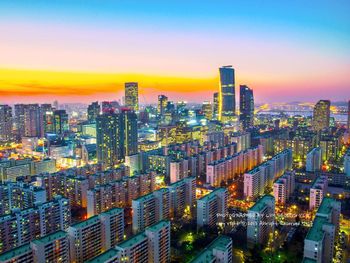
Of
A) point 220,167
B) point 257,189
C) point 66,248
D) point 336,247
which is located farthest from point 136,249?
point 220,167

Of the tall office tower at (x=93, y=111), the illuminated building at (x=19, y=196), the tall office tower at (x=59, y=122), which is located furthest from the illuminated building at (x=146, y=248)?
the tall office tower at (x=93, y=111)

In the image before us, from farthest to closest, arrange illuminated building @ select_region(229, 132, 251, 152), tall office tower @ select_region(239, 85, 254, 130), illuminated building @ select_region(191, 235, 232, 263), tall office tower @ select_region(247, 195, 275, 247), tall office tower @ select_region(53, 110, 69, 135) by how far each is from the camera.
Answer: tall office tower @ select_region(239, 85, 254, 130) → tall office tower @ select_region(53, 110, 69, 135) → illuminated building @ select_region(229, 132, 251, 152) → tall office tower @ select_region(247, 195, 275, 247) → illuminated building @ select_region(191, 235, 232, 263)

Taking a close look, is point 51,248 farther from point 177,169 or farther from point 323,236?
point 177,169

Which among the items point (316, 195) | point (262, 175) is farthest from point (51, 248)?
point (262, 175)

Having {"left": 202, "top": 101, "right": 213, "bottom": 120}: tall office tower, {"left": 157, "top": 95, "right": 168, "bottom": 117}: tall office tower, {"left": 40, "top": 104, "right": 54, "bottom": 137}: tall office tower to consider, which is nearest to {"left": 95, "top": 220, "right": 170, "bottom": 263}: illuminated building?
{"left": 40, "top": 104, "right": 54, "bottom": 137}: tall office tower

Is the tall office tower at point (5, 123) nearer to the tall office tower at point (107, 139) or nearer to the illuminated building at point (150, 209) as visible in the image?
the tall office tower at point (107, 139)

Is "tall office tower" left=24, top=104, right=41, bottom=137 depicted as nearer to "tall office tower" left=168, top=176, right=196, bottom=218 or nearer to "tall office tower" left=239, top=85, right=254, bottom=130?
"tall office tower" left=239, top=85, right=254, bottom=130
